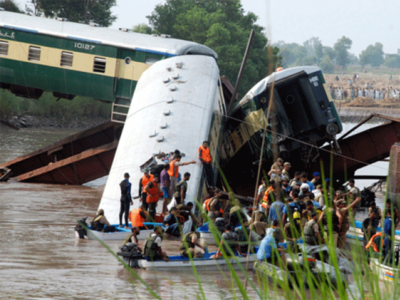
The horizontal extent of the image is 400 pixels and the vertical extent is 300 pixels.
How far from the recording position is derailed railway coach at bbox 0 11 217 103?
24.4 metres

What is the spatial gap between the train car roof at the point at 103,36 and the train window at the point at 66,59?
2.22 feet

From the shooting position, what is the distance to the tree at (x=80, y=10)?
61156 millimetres

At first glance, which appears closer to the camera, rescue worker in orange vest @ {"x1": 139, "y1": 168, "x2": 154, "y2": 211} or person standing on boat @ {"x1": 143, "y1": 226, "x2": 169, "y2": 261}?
person standing on boat @ {"x1": 143, "y1": 226, "x2": 169, "y2": 261}

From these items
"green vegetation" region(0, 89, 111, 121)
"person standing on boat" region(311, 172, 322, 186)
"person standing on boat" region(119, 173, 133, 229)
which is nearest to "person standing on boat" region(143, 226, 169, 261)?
"person standing on boat" region(119, 173, 133, 229)

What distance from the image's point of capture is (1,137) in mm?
47062

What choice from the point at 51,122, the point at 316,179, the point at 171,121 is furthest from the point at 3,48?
the point at 51,122

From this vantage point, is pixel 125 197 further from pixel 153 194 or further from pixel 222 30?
pixel 222 30

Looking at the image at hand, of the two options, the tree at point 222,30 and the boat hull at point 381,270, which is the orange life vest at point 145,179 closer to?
the boat hull at point 381,270

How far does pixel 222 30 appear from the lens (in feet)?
212

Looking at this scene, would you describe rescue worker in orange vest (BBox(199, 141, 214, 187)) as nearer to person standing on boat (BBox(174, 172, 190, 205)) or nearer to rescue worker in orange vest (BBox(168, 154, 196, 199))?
rescue worker in orange vest (BBox(168, 154, 196, 199))

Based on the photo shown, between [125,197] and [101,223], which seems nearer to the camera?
[101,223]

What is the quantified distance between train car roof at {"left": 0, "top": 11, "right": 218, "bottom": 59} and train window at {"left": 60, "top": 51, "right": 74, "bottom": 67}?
0.68 meters

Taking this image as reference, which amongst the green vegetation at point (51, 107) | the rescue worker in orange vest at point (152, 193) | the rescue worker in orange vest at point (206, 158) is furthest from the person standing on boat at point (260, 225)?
the green vegetation at point (51, 107)

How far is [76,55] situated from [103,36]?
1391 mm
